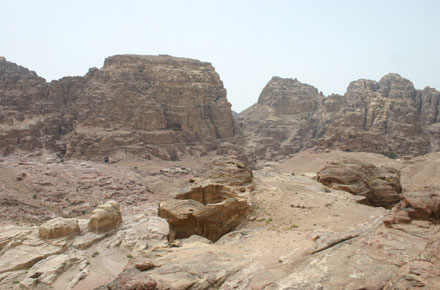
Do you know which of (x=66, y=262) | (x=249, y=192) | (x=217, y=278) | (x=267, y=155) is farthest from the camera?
(x=267, y=155)

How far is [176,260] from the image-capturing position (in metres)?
9.84

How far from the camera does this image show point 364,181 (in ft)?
75.2

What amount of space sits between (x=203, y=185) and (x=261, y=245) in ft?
23.6

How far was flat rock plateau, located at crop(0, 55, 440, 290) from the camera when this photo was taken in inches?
343

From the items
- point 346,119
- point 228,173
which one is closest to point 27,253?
point 228,173

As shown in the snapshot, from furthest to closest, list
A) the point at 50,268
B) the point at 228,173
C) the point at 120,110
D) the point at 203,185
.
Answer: the point at 120,110 → the point at 228,173 → the point at 203,185 → the point at 50,268

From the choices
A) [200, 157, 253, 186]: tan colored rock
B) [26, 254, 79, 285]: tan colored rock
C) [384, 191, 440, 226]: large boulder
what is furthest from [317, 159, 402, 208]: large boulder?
[26, 254, 79, 285]: tan colored rock

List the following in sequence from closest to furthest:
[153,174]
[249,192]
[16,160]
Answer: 1. [249,192]
2. [16,160]
3. [153,174]

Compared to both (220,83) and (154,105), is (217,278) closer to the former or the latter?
(154,105)

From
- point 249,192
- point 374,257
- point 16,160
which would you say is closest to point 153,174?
point 16,160

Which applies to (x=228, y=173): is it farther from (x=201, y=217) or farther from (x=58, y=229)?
(x=58, y=229)

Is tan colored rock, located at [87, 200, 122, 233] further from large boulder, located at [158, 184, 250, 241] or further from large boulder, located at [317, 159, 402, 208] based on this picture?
large boulder, located at [317, 159, 402, 208]

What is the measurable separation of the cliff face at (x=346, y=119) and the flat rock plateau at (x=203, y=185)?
1.05ft

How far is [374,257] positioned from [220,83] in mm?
62674
